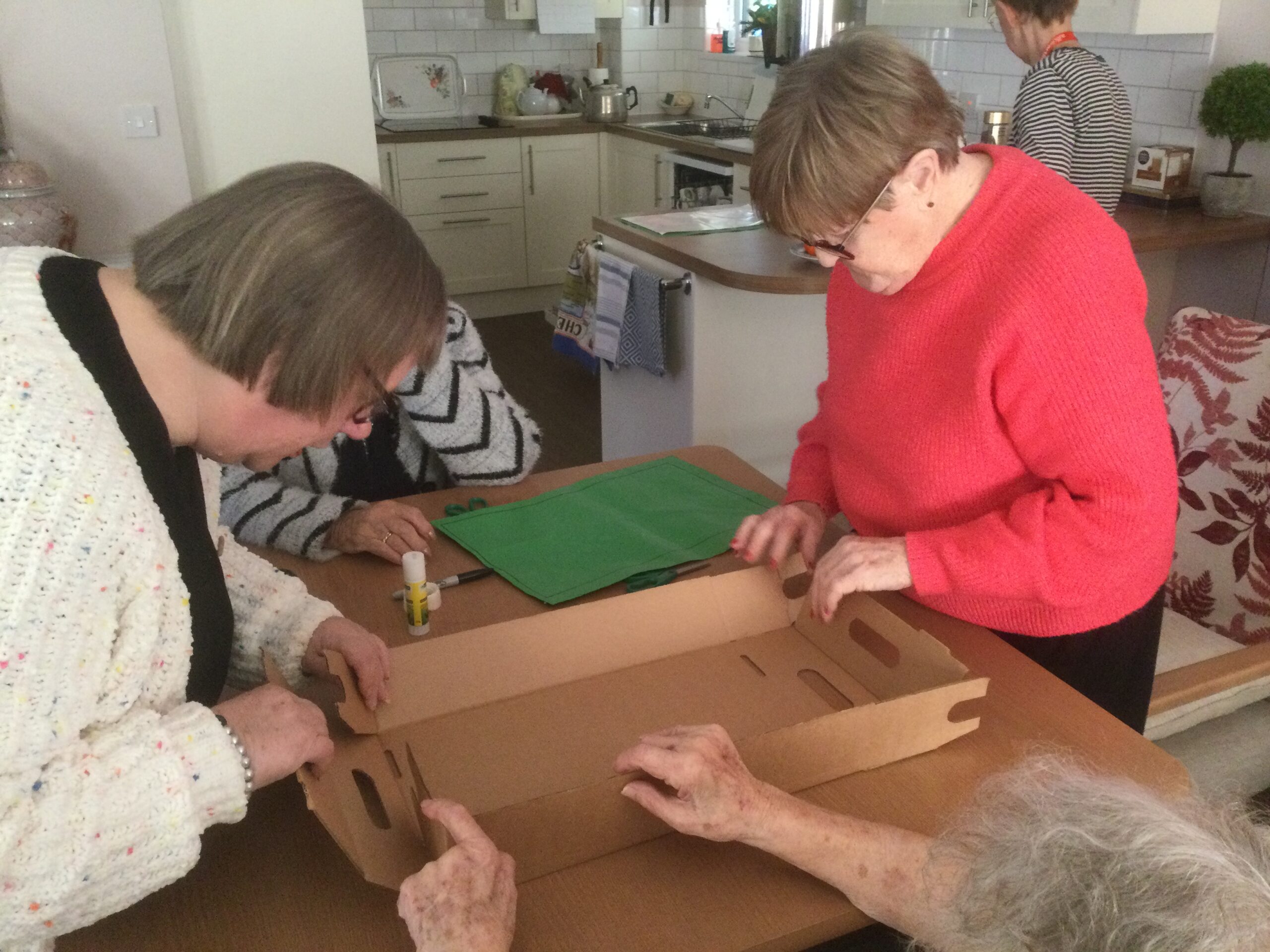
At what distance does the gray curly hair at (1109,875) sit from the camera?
563mm

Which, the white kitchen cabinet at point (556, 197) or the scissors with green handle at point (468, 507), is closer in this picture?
the scissors with green handle at point (468, 507)

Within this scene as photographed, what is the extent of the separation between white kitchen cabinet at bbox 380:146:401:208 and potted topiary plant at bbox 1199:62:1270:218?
335 centimetres

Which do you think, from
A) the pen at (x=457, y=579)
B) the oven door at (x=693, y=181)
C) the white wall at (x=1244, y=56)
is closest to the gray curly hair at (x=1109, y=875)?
the pen at (x=457, y=579)

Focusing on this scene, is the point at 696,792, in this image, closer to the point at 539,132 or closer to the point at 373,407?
the point at 373,407

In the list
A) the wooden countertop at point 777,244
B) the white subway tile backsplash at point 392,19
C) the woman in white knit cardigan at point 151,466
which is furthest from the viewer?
the white subway tile backsplash at point 392,19

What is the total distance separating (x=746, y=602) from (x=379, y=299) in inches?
24.4

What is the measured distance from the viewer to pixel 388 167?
195 inches

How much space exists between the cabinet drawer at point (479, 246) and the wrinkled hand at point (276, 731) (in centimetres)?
444

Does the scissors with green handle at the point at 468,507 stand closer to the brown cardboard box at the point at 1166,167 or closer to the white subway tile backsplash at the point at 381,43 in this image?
the brown cardboard box at the point at 1166,167

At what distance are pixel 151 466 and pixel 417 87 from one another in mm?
4998

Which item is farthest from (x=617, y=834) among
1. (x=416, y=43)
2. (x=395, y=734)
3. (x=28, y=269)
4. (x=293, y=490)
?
(x=416, y=43)

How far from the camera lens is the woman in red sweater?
1.09 meters

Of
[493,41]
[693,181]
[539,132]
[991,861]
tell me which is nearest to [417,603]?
[991,861]

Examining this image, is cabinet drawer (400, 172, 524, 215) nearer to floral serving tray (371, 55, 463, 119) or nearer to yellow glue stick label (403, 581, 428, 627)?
floral serving tray (371, 55, 463, 119)
